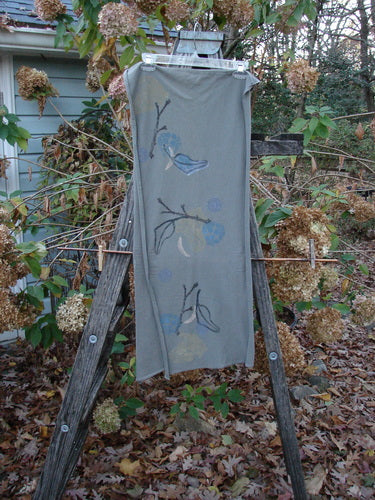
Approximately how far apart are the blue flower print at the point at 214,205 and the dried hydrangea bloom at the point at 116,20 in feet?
3.33

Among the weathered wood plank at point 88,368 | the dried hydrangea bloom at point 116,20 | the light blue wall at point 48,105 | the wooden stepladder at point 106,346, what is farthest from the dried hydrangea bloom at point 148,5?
the light blue wall at point 48,105

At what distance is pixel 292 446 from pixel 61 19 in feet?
8.88

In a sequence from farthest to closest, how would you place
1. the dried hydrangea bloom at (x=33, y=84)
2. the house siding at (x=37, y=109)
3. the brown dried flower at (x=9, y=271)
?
the house siding at (x=37, y=109)
the dried hydrangea bloom at (x=33, y=84)
the brown dried flower at (x=9, y=271)

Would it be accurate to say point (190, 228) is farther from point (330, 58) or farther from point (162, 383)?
point (330, 58)

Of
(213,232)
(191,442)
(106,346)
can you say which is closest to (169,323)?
(106,346)

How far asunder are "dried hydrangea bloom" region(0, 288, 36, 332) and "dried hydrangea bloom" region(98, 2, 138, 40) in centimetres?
130

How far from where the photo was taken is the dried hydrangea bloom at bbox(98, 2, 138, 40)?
1997 mm

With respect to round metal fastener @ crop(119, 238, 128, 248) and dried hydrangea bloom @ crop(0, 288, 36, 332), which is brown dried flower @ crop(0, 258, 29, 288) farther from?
round metal fastener @ crop(119, 238, 128, 248)

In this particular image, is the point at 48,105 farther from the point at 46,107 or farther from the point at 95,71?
the point at 95,71

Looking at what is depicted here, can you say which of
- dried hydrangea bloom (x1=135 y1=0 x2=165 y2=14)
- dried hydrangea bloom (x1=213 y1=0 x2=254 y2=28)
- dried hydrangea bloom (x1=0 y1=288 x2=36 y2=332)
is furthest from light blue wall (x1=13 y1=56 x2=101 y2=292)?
dried hydrangea bloom (x1=213 y1=0 x2=254 y2=28)

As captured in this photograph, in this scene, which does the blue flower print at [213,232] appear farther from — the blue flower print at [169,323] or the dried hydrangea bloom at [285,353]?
the dried hydrangea bloom at [285,353]

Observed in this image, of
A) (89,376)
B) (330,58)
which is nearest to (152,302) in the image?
(89,376)

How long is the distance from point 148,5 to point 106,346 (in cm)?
155

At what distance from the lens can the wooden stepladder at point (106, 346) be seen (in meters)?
1.67
